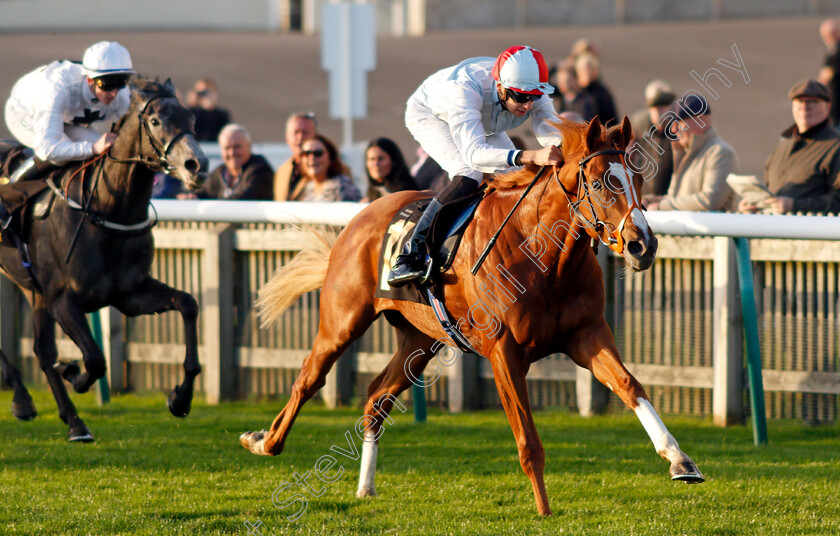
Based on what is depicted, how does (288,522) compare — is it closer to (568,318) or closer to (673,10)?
(568,318)

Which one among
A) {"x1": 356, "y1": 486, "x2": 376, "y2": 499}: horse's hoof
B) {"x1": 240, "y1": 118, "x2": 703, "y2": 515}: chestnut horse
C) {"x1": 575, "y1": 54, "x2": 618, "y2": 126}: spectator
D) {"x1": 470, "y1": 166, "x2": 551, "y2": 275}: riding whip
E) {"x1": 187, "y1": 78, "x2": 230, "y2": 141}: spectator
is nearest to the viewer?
{"x1": 240, "y1": 118, "x2": 703, "y2": 515}: chestnut horse

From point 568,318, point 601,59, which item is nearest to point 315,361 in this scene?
point 568,318

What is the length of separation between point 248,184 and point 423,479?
348 centimetres

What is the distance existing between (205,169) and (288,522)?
1.86 metres

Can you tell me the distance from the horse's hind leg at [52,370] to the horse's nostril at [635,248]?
3353 millimetres

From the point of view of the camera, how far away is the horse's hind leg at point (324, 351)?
193 inches

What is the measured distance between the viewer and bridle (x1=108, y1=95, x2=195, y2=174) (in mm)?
5422

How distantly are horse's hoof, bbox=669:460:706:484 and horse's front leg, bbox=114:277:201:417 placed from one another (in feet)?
9.13

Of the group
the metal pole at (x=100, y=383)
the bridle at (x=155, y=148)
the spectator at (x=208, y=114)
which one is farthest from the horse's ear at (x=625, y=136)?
the spectator at (x=208, y=114)

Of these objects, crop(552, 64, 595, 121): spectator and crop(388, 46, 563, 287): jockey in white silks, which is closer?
crop(388, 46, 563, 287): jockey in white silks

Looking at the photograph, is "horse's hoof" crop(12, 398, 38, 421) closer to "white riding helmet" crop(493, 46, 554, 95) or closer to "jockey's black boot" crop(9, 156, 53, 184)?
"jockey's black boot" crop(9, 156, 53, 184)

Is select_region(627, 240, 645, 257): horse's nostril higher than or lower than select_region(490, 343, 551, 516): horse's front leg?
higher

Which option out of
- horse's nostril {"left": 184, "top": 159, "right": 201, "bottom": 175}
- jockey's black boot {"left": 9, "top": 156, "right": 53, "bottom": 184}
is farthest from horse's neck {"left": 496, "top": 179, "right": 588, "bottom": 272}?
jockey's black boot {"left": 9, "top": 156, "right": 53, "bottom": 184}

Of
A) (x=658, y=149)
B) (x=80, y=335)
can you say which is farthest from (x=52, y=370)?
(x=658, y=149)
